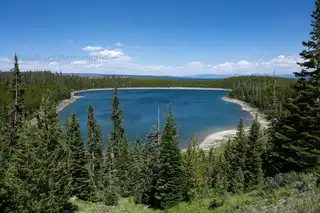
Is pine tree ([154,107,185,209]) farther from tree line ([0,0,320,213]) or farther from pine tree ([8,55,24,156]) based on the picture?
pine tree ([8,55,24,156])

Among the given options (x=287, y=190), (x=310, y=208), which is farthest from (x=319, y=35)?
(x=310, y=208)

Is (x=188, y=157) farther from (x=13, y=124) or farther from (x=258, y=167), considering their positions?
(x=13, y=124)

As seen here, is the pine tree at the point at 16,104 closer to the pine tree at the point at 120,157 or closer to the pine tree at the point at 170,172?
the pine tree at the point at 120,157

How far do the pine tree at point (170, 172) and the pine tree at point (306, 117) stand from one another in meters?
9.52

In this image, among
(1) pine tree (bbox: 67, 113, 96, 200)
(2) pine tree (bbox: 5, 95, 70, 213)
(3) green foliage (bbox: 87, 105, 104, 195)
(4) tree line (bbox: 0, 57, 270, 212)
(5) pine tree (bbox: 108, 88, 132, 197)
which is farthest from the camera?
(5) pine tree (bbox: 108, 88, 132, 197)

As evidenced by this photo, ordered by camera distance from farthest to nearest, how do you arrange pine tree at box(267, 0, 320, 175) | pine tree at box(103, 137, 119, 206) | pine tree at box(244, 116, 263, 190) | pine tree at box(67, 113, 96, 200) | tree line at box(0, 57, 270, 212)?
pine tree at box(244, 116, 263, 190) → pine tree at box(67, 113, 96, 200) → pine tree at box(103, 137, 119, 206) → pine tree at box(267, 0, 320, 175) → tree line at box(0, 57, 270, 212)

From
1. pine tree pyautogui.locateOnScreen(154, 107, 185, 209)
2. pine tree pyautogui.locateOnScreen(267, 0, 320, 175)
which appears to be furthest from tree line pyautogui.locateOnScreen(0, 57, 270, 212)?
pine tree pyautogui.locateOnScreen(267, 0, 320, 175)

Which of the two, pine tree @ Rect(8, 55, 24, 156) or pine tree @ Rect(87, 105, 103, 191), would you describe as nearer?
pine tree @ Rect(8, 55, 24, 156)

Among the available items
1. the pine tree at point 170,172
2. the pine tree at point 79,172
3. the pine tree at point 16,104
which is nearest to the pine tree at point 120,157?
the pine tree at point 79,172

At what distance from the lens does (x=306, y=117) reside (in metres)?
21.0

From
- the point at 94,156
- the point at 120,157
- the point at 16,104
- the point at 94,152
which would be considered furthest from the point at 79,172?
the point at 94,152

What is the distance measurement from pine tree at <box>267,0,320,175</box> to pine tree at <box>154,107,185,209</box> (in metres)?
9.52

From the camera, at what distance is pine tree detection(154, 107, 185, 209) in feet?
77.9

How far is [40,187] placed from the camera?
646 inches
